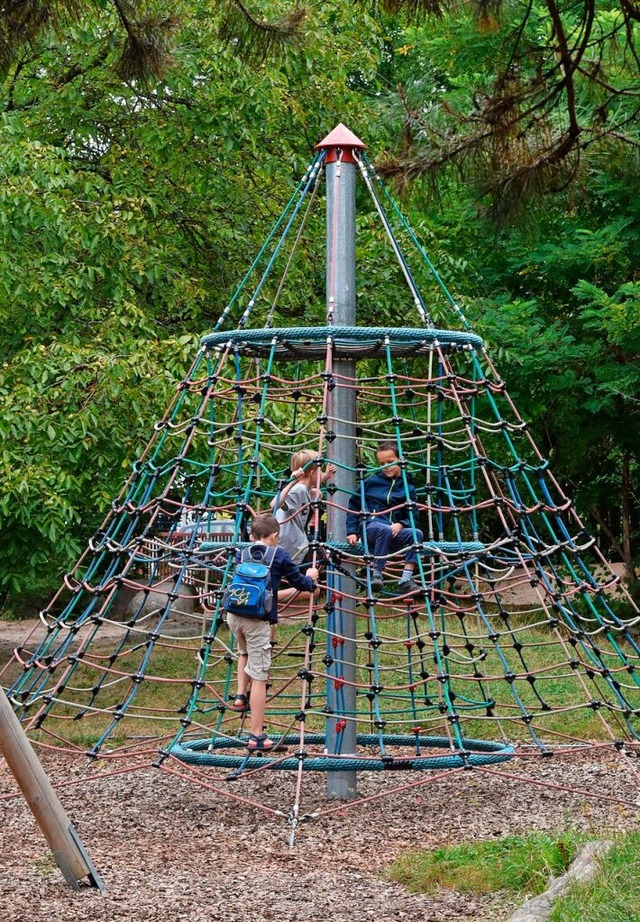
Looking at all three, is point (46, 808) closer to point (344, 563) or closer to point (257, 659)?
point (257, 659)

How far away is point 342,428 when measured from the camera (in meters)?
6.53

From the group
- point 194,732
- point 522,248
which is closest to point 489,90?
point 194,732

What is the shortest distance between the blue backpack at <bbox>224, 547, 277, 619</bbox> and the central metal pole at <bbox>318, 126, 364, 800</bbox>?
1.20 ft

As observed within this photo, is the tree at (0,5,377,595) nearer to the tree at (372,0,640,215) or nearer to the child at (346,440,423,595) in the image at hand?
the child at (346,440,423,595)

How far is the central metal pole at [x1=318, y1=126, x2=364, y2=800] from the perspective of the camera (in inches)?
251

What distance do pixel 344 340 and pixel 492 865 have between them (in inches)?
106

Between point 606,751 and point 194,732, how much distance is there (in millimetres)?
2703

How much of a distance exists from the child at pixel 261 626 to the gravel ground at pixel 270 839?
44 centimetres

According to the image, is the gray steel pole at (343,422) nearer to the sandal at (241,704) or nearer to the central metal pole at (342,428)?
the central metal pole at (342,428)

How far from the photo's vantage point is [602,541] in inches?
627

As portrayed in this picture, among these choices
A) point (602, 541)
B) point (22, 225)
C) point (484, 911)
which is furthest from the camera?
point (602, 541)

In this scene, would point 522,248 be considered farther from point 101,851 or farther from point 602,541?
point 101,851

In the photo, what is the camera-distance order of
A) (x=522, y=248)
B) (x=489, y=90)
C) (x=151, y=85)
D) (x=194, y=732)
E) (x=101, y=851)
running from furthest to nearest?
1. (x=522, y=248)
2. (x=151, y=85)
3. (x=194, y=732)
4. (x=489, y=90)
5. (x=101, y=851)

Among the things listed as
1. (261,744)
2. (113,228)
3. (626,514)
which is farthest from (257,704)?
(626,514)
